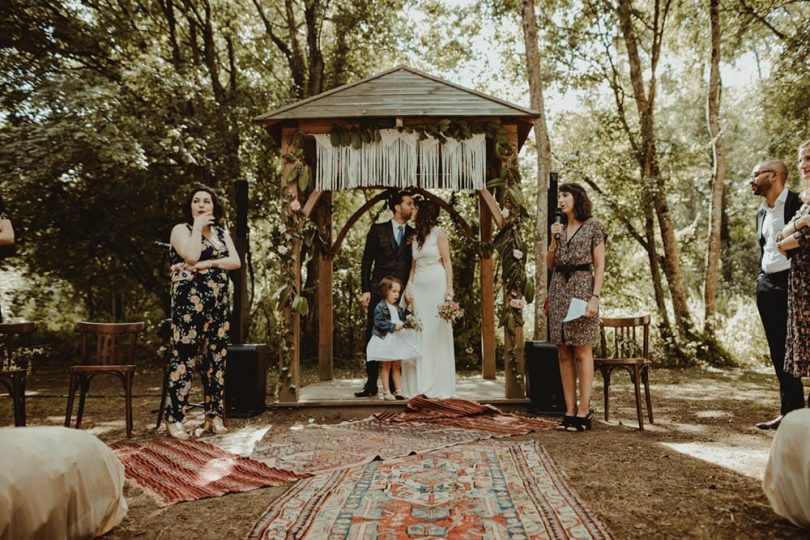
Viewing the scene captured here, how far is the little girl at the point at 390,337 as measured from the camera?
6.41 metres

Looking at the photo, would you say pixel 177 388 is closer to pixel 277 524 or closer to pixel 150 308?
pixel 277 524

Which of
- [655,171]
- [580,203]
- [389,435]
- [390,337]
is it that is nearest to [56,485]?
[389,435]

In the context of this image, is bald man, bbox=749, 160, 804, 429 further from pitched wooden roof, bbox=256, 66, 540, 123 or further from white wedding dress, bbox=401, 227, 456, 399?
white wedding dress, bbox=401, 227, 456, 399

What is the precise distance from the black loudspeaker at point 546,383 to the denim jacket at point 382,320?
1.55 metres

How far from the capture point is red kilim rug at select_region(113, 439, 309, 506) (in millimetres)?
3590

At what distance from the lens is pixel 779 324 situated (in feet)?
16.3

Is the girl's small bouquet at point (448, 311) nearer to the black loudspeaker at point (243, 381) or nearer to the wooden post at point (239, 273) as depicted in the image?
the black loudspeaker at point (243, 381)

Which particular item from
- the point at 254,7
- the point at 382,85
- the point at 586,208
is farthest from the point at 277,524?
the point at 254,7

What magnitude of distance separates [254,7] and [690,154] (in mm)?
10452

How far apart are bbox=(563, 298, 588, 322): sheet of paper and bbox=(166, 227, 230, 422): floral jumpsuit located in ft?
10.1

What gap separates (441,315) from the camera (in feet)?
21.0

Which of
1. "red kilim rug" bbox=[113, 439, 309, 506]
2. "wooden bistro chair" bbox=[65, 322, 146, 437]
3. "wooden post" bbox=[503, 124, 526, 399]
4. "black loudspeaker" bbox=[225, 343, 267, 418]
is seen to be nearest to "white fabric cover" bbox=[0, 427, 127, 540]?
"red kilim rug" bbox=[113, 439, 309, 506]

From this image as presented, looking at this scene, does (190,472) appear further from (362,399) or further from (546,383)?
(546,383)

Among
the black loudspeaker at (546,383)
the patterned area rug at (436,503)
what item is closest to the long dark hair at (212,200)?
the patterned area rug at (436,503)
